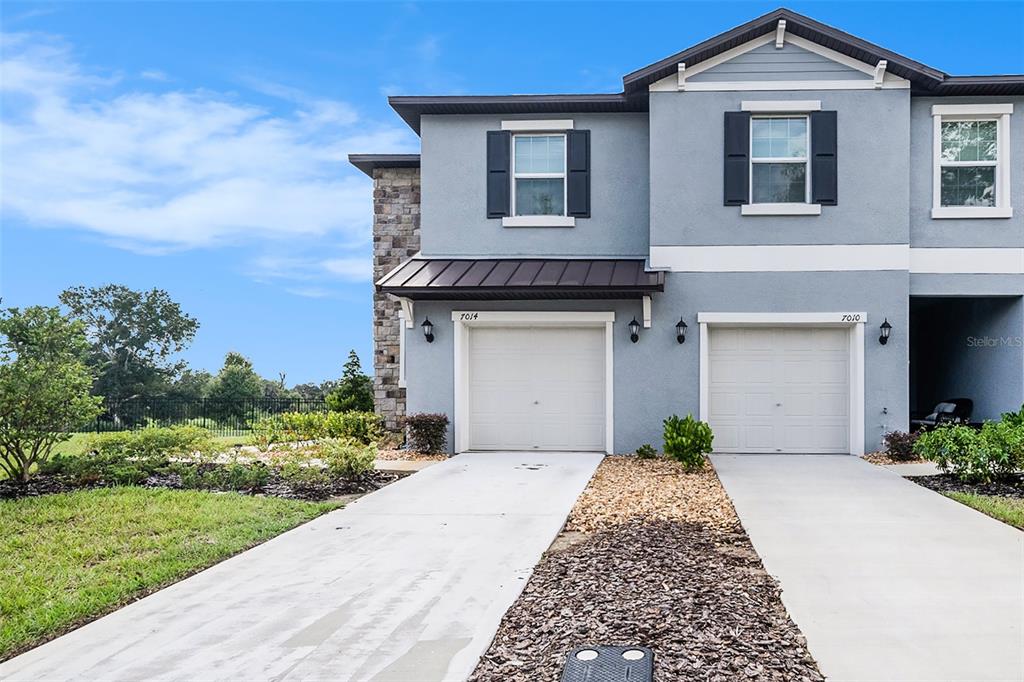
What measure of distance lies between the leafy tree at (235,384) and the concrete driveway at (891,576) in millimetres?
17320

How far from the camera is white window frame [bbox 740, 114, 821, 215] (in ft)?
46.5

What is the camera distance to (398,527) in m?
8.45

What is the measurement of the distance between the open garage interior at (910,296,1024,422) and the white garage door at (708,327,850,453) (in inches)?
107

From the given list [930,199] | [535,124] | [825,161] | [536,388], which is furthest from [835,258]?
[535,124]

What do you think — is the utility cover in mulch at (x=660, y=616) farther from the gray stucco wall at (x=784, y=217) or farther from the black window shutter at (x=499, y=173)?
the black window shutter at (x=499, y=173)

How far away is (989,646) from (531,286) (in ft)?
31.0

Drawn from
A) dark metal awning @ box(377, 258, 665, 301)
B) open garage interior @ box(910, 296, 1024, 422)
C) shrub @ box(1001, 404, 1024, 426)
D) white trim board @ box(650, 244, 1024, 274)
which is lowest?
shrub @ box(1001, 404, 1024, 426)

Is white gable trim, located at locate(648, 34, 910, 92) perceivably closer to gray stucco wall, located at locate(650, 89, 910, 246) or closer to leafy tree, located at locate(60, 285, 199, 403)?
gray stucco wall, located at locate(650, 89, 910, 246)

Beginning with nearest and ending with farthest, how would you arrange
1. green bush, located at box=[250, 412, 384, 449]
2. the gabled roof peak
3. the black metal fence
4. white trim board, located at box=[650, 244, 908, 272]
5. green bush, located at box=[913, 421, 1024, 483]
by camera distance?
1. green bush, located at box=[913, 421, 1024, 483]
2. the gabled roof peak
3. white trim board, located at box=[650, 244, 908, 272]
4. green bush, located at box=[250, 412, 384, 449]
5. the black metal fence

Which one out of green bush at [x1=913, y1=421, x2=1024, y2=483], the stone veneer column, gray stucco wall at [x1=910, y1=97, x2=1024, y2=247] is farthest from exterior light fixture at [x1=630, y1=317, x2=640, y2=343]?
the stone veneer column

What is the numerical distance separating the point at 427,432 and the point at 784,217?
7155mm

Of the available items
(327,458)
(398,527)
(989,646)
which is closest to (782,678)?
(989,646)

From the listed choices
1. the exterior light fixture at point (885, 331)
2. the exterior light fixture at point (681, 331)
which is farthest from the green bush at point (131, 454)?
the exterior light fixture at point (885, 331)

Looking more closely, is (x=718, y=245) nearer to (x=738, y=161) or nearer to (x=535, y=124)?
(x=738, y=161)
